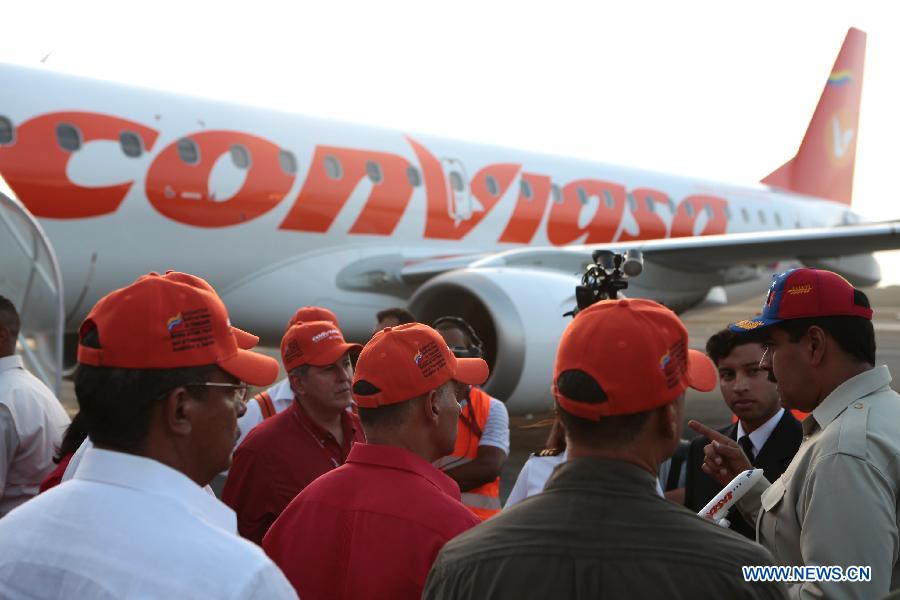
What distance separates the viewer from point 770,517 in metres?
2.00

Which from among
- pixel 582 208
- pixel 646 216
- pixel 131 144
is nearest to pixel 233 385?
pixel 131 144

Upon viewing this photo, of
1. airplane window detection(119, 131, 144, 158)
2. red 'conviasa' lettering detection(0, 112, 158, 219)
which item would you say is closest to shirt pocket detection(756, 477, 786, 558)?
red 'conviasa' lettering detection(0, 112, 158, 219)

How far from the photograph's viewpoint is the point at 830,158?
1866cm

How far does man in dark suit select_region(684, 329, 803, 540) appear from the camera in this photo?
291cm

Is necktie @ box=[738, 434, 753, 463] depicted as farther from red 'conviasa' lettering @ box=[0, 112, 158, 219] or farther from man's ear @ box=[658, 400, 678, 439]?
red 'conviasa' lettering @ box=[0, 112, 158, 219]

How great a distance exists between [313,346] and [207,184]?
502 cm

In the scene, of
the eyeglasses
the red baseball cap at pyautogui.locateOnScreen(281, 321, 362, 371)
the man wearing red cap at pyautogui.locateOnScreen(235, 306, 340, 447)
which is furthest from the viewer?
the man wearing red cap at pyautogui.locateOnScreen(235, 306, 340, 447)

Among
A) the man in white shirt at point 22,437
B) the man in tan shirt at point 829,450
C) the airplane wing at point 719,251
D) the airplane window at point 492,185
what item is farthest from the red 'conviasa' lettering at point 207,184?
the man in tan shirt at point 829,450

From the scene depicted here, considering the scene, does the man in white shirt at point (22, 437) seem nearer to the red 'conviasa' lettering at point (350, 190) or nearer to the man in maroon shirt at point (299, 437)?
the man in maroon shirt at point (299, 437)

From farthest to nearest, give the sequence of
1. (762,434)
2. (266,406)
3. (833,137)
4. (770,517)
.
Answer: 1. (833,137)
2. (266,406)
3. (762,434)
4. (770,517)

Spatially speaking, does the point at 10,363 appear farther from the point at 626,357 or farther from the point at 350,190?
the point at 350,190

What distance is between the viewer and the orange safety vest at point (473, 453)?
3662 millimetres

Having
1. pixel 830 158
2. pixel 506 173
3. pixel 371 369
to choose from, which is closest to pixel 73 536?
pixel 371 369

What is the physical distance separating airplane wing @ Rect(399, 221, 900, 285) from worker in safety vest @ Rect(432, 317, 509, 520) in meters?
4.64
